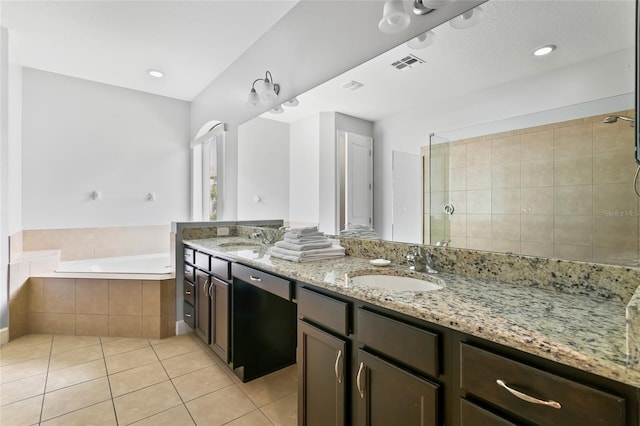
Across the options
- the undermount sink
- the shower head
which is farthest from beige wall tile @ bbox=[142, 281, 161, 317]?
the shower head

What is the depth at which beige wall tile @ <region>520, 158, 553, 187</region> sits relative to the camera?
1.07m

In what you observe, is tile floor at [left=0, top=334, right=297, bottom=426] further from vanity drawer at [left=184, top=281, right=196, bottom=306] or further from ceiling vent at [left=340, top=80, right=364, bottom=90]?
ceiling vent at [left=340, top=80, right=364, bottom=90]

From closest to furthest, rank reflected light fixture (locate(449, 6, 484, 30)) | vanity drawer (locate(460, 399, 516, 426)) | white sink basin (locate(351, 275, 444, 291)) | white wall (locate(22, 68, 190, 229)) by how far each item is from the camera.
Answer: vanity drawer (locate(460, 399, 516, 426)), reflected light fixture (locate(449, 6, 484, 30)), white sink basin (locate(351, 275, 444, 291)), white wall (locate(22, 68, 190, 229))

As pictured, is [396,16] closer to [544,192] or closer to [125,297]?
[544,192]

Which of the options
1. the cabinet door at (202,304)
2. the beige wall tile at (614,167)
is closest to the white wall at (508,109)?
the beige wall tile at (614,167)

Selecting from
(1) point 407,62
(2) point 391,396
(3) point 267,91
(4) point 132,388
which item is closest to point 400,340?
(2) point 391,396

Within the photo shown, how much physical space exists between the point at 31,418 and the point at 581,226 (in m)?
2.75

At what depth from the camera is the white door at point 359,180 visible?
1.75 m

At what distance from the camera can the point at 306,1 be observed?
2.12 m

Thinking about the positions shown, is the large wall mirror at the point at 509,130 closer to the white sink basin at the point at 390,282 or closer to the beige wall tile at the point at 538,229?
the beige wall tile at the point at 538,229

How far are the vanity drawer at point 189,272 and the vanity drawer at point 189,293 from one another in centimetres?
5

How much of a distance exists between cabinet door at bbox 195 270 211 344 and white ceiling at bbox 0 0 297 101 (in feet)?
6.47

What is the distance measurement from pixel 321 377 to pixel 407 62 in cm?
149

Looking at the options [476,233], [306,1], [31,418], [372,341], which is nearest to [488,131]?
[476,233]
